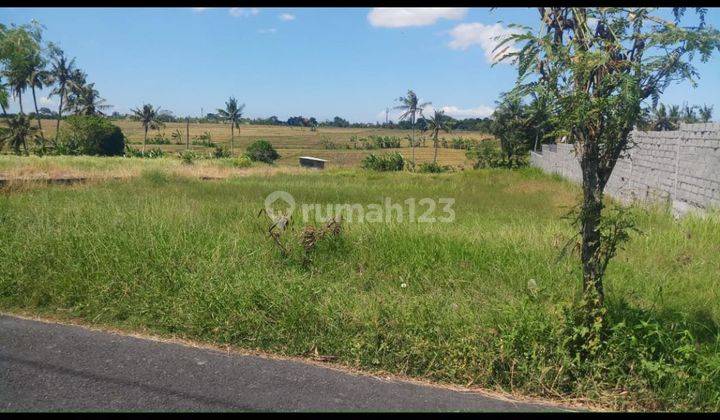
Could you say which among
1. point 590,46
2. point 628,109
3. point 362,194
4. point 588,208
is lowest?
point 362,194

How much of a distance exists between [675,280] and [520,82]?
277 centimetres

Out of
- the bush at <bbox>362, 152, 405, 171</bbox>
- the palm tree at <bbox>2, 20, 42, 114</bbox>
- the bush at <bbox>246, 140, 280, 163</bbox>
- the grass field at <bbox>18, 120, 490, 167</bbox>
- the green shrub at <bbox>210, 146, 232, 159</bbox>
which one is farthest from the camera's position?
the bush at <bbox>246, 140, 280, 163</bbox>

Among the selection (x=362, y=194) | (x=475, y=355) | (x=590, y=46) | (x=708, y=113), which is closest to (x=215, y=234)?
(x=475, y=355)

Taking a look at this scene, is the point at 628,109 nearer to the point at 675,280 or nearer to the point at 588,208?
the point at 588,208

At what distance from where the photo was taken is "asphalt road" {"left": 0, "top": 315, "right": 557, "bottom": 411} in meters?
2.76

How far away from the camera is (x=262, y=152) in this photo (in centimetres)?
6269

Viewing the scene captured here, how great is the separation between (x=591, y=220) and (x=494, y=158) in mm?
41125

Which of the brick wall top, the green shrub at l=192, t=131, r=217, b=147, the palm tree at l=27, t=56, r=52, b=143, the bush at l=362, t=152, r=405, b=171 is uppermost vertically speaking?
the palm tree at l=27, t=56, r=52, b=143

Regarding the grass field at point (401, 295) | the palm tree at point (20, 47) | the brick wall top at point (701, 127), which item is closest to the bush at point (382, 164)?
the palm tree at point (20, 47)

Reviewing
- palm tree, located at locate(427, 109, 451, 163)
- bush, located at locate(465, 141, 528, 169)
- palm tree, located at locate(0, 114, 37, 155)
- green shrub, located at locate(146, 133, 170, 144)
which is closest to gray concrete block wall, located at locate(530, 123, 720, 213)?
bush, located at locate(465, 141, 528, 169)

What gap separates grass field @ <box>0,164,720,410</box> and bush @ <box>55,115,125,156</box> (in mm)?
56104

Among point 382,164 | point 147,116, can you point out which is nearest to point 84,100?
point 147,116

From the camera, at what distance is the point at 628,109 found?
2.97 metres

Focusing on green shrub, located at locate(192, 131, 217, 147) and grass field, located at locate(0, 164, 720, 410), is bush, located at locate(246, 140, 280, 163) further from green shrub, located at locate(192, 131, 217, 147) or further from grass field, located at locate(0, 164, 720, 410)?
grass field, located at locate(0, 164, 720, 410)
